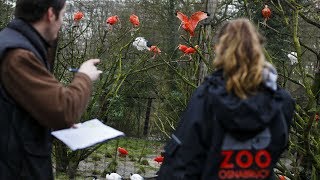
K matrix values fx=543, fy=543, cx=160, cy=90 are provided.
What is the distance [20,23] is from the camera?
2.34m

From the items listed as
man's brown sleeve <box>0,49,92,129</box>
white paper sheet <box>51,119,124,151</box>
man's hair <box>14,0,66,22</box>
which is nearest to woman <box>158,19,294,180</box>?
white paper sheet <box>51,119,124,151</box>

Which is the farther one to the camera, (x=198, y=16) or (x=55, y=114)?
(x=198, y=16)

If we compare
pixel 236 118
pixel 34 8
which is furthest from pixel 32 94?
pixel 236 118

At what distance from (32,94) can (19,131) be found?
7.8 inches

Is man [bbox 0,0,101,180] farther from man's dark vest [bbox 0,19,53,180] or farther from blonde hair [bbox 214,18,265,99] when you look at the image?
blonde hair [bbox 214,18,265,99]

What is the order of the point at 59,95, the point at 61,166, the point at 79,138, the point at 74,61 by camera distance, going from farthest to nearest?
the point at 74,61 → the point at 61,166 → the point at 79,138 → the point at 59,95

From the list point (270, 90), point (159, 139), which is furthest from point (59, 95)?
point (159, 139)

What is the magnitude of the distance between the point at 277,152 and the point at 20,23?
1.23 metres

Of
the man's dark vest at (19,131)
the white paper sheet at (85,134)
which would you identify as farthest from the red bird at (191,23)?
the man's dark vest at (19,131)

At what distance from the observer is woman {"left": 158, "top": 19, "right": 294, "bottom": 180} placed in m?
2.18

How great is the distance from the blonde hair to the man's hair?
0.73m

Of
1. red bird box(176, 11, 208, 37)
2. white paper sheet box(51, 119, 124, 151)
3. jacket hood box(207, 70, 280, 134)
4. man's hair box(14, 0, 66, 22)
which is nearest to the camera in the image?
jacket hood box(207, 70, 280, 134)

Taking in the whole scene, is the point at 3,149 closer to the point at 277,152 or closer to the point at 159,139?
the point at 277,152

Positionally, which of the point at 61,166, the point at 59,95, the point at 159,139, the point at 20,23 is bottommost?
the point at 159,139
